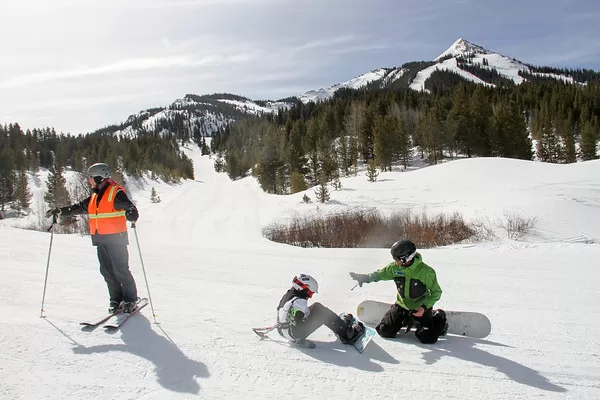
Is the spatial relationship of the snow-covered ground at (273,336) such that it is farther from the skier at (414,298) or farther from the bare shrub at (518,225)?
the bare shrub at (518,225)

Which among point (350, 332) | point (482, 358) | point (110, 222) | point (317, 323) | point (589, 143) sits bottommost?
point (482, 358)

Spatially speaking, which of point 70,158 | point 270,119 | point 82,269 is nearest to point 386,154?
point 82,269

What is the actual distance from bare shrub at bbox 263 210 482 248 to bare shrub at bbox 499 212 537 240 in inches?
50.6

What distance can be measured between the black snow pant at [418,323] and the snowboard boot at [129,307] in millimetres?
3210

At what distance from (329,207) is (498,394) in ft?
87.5

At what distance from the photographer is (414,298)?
4.57 m

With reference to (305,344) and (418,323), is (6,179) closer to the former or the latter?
(305,344)

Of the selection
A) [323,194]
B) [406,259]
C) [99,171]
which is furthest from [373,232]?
[323,194]

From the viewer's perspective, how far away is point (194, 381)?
354cm

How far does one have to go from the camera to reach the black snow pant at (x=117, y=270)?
191 inches

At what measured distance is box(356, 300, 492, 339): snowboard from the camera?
4664 millimetres

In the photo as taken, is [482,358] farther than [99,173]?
No

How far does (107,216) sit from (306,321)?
9.12ft

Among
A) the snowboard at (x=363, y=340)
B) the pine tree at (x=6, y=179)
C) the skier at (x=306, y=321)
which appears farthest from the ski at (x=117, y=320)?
the pine tree at (x=6, y=179)
